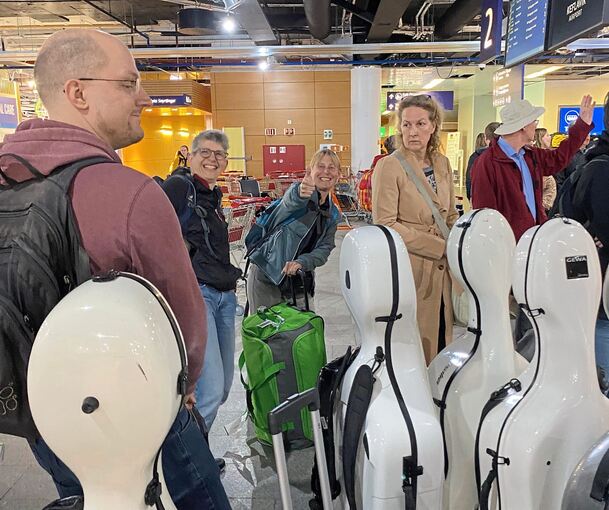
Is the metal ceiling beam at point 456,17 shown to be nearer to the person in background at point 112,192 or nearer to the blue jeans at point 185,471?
the person in background at point 112,192

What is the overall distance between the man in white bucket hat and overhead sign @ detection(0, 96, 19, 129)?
23.8 ft

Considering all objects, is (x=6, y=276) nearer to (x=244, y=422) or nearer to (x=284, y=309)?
(x=284, y=309)

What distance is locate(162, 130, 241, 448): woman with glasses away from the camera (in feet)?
7.65

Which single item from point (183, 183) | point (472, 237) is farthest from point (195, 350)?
point (183, 183)

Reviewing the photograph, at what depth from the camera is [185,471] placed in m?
1.27

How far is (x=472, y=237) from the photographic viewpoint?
186cm

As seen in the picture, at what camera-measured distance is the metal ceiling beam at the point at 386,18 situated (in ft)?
22.5

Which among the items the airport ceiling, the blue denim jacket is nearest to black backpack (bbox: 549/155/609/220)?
the blue denim jacket

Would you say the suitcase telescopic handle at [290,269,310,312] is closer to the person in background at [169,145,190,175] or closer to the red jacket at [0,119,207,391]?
the person in background at [169,145,190,175]

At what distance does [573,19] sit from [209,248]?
2791mm

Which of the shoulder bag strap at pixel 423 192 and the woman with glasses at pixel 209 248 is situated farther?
the shoulder bag strap at pixel 423 192

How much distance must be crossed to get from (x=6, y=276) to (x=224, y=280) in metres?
1.43

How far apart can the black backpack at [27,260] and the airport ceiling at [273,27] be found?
524 cm

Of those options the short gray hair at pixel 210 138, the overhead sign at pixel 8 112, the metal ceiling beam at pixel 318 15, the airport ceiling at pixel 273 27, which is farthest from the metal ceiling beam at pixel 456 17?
the overhead sign at pixel 8 112
